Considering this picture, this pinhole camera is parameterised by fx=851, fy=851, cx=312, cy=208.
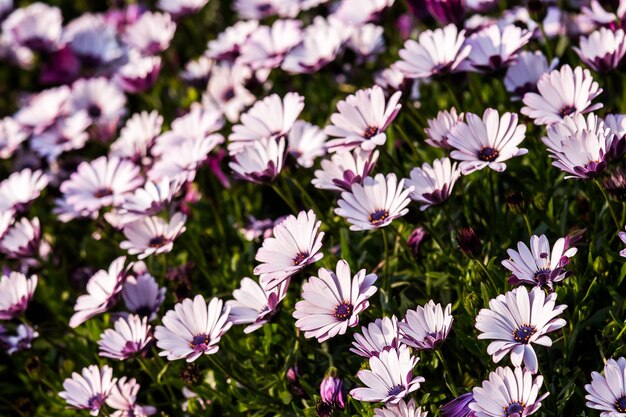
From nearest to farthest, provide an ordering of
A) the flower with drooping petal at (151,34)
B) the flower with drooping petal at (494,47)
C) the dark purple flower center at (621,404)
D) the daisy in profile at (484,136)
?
the dark purple flower center at (621,404)
the daisy in profile at (484,136)
the flower with drooping petal at (494,47)
the flower with drooping petal at (151,34)

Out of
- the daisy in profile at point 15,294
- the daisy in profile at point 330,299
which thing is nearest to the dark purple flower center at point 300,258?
the daisy in profile at point 330,299

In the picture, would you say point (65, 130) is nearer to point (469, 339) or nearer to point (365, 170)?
point (365, 170)

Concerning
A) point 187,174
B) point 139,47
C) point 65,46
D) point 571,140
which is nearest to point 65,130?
point 139,47

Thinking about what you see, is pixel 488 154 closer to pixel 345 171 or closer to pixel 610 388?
pixel 345 171

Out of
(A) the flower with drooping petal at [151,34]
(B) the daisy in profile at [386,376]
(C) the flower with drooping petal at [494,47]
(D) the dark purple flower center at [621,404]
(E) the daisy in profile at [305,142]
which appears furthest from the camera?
(A) the flower with drooping petal at [151,34]

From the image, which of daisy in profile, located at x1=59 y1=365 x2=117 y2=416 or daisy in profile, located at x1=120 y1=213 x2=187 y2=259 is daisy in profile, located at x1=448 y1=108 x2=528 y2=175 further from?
daisy in profile, located at x1=59 y1=365 x2=117 y2=416

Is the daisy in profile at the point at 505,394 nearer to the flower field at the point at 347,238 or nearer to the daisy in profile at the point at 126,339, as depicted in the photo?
the flower field at the point at 347,238

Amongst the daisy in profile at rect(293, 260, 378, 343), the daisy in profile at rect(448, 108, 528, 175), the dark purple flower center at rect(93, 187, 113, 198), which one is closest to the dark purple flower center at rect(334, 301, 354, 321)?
the daisy in profile at rect(293, 260, 378, 343)

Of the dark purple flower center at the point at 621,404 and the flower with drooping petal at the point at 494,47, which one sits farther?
the flower with drooping petal at the point at 494,47
